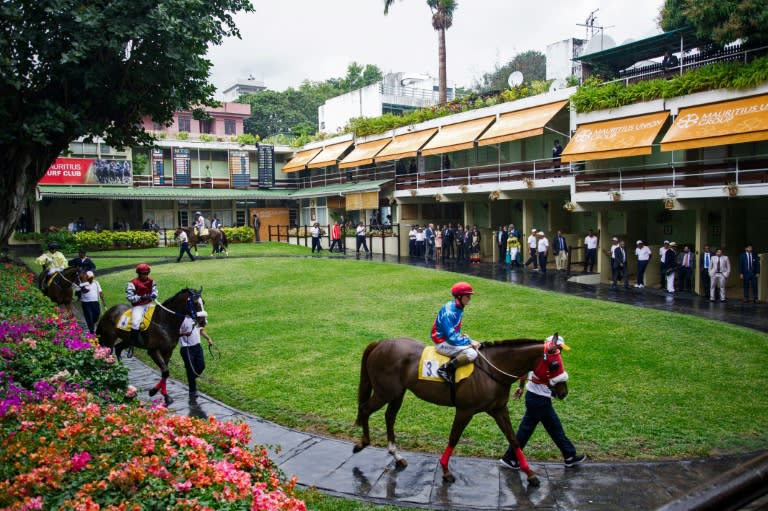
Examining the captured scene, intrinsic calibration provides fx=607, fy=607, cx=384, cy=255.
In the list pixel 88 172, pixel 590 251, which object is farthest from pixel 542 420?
pixel 88 172

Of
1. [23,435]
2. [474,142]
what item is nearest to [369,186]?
[474,142]

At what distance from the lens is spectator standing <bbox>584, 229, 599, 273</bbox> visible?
23.3m

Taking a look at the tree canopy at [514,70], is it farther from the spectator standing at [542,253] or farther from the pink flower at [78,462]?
the pink flower at [78,462]

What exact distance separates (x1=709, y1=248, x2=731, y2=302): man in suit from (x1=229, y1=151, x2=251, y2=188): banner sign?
3247cm

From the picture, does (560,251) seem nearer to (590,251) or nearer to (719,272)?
(590,251)

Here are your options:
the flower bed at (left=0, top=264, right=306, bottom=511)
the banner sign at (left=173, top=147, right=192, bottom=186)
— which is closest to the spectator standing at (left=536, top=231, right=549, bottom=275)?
the flower bed at (left=0, top=264, right=306, bottom=511)

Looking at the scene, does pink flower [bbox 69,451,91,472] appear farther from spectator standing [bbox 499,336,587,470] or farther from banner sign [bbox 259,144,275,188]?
banner sign [bbox 259,144,275,188]

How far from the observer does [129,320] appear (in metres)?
10.6

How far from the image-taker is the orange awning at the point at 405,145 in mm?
31484

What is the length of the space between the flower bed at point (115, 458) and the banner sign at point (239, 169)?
122 feet

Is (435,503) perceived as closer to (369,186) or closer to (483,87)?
(369,186)

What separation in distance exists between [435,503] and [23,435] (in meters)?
4.02

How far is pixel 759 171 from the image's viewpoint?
17.9 meters

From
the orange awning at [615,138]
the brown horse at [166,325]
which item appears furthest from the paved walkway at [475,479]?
the orange awning at [615,138]
